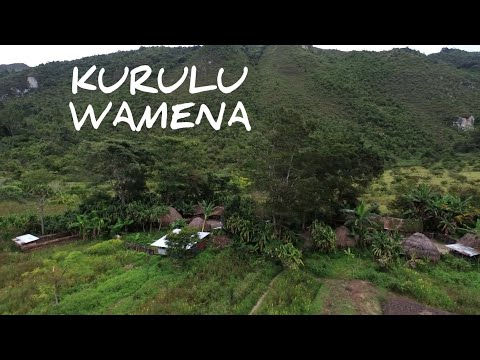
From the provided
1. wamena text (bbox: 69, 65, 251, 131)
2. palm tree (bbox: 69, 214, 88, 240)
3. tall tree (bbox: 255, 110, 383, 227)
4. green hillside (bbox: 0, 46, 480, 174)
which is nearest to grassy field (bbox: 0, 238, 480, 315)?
palm tree (bbox: 69, 214, 88, 240)

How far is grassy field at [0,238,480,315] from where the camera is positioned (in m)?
10.8

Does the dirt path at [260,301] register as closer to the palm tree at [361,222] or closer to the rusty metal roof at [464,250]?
the palm tree at [361,222]

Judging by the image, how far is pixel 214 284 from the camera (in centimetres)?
1198

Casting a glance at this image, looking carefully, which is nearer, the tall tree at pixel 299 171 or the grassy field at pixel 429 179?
the tall tree at pixel 299 171

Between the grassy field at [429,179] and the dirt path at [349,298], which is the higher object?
the grassy field at [429,179]

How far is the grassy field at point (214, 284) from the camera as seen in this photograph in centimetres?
1079

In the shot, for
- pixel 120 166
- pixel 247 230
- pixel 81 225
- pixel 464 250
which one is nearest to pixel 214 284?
pixel 247 230

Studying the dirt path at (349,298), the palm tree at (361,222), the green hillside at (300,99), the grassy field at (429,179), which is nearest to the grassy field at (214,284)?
the dirt path at (349,298)

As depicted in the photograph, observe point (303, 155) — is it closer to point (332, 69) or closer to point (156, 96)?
point (156, 96)

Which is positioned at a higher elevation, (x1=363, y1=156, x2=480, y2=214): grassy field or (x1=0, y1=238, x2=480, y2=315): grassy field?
(x1=363, y1=156, x2=480, y2=214): grassy field

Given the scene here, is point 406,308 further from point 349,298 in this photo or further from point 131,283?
point 131,283

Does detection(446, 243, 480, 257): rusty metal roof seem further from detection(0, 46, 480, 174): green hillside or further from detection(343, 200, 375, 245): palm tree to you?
detection(0, 46, 480, 174): green hillside

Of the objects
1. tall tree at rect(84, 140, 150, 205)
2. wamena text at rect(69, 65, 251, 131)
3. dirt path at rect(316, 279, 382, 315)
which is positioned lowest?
dirt path at rect(316, 279, 382, 315)

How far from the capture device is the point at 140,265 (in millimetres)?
14023
